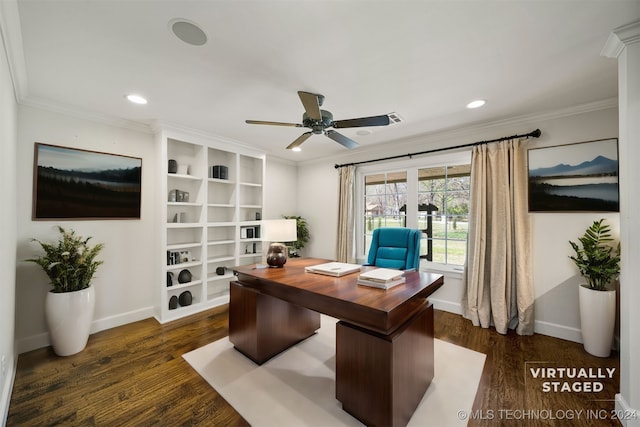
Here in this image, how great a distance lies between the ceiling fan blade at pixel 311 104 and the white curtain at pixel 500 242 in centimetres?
230

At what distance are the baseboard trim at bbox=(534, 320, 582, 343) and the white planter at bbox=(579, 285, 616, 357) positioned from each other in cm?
26

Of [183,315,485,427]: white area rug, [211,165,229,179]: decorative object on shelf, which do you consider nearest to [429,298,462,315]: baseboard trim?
[183,315,485,427]: white area rug

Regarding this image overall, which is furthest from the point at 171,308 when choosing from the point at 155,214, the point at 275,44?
the point at 275,44

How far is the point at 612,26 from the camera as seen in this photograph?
5.14ft

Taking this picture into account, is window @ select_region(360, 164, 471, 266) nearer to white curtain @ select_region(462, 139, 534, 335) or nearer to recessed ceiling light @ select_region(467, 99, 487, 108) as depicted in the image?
white curtain @ select_region(462, 139, 534, 335)

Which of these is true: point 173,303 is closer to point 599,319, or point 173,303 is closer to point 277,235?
point 277,235

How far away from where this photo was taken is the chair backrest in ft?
9.11

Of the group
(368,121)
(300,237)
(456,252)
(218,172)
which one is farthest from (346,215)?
(368,121)

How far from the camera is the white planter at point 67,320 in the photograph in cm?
240

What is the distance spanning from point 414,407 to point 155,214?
355cm

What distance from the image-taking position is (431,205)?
148 inches

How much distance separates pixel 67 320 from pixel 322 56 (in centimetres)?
329

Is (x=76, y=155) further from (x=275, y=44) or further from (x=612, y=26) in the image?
(x=612, y=26)

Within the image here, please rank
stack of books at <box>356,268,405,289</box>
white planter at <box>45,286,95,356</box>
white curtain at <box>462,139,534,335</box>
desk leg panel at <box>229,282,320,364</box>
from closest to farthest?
stack of books at <box>356,268,405,289</box>, desk leg panel at <box>229,282,320,364</box>, white planter at <box>45,286,95,356</box>, white curtain at <box>462,139,534,335</box>
